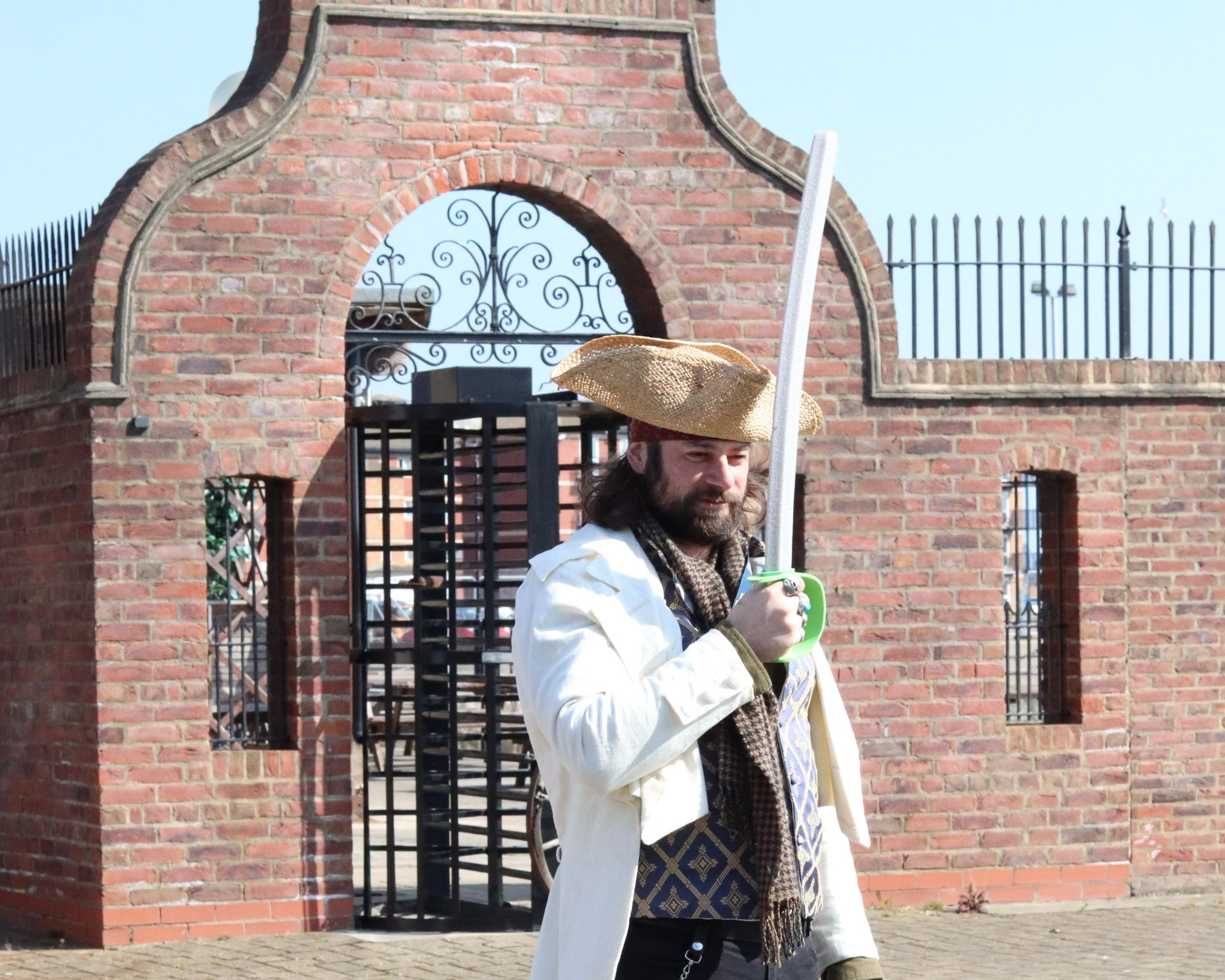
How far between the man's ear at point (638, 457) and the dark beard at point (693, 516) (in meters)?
0.03

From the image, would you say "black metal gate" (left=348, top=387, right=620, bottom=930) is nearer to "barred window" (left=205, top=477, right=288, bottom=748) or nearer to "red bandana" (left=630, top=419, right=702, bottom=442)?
"barred window" (left=205, top=477, right=288, bottom=748)

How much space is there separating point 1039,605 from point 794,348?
7.76 meters

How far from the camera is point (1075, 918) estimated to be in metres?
10.3

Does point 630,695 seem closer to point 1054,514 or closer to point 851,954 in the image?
point 851,954

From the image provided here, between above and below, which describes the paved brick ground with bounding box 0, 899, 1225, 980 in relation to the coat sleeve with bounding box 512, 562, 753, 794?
below

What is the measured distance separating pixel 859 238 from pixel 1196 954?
4141mm

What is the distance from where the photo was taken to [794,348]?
3.36 metres


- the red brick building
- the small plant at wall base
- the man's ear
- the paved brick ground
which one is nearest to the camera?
the man's ear

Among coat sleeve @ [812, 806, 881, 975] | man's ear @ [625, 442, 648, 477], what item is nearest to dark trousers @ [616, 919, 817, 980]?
coat sleeve @ [812, 806, 881, 975]

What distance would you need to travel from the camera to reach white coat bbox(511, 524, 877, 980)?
133 inches

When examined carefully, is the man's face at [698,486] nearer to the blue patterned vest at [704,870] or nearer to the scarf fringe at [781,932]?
the blue patterned vest at [704,870]

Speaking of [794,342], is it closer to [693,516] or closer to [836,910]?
[693,516]

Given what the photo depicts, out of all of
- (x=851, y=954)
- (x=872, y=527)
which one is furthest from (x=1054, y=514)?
(x=851, y=954)

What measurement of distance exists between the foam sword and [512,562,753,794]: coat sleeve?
215mm
